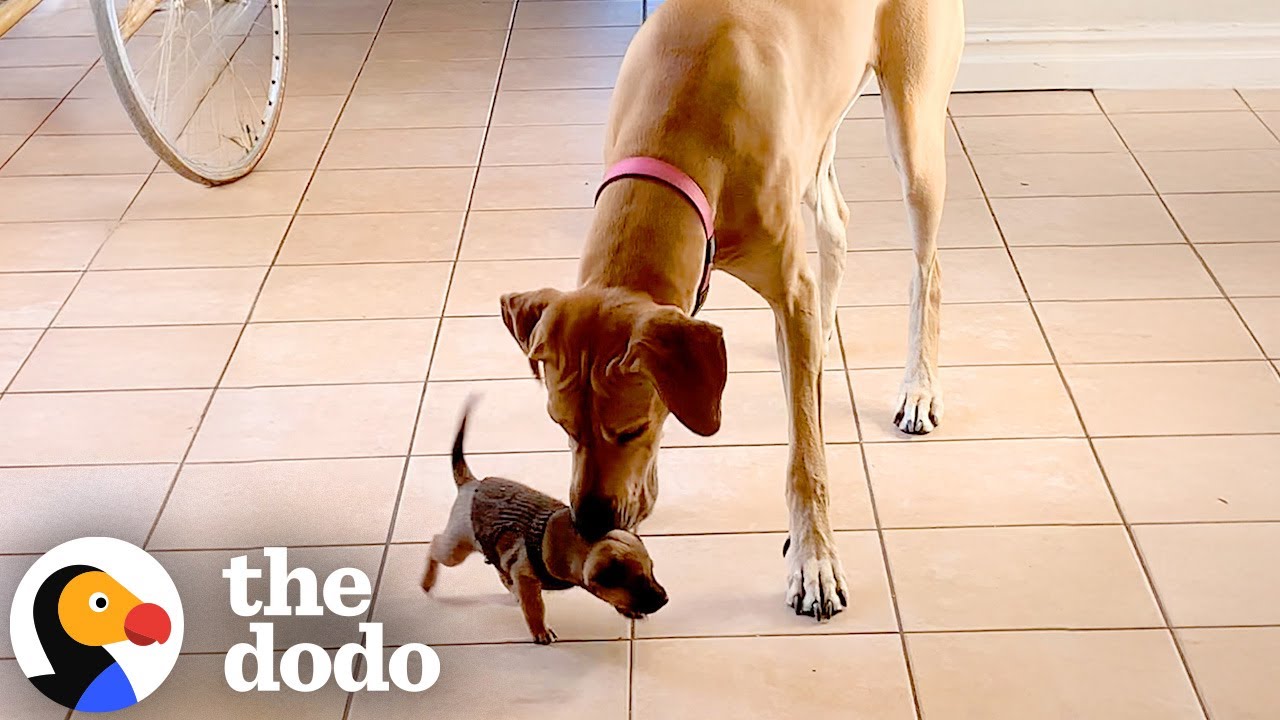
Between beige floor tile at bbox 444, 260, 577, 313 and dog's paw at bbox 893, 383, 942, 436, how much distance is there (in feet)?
2.50

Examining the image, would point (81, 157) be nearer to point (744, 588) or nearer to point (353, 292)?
point (353, 292)

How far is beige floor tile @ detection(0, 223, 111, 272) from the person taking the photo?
116 inches

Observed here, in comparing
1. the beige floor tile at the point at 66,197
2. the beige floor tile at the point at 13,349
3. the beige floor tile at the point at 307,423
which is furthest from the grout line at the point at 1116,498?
the beige floor tile at the point at 66,197

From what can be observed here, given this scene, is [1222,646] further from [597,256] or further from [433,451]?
[433,451]

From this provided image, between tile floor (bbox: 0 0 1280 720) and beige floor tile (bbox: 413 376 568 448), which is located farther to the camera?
beige floor tile (bbox: 413 376 568 448)

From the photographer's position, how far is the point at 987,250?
2857 mm

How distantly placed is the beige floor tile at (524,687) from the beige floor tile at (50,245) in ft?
5.23

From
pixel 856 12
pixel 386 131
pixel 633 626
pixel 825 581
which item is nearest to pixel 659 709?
pixel 633 626

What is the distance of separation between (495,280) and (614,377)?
1.37 meters

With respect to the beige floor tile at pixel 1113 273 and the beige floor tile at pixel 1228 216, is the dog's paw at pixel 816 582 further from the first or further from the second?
the beige floor tile at pixel 1228 216

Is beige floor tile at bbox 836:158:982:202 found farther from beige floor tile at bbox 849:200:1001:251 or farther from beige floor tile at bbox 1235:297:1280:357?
beige floor tile at bbox 1235:297:1280:357

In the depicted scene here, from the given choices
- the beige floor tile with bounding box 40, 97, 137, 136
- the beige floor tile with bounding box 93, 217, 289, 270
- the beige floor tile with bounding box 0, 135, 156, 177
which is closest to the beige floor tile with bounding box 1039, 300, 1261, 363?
the beige floor tile with bounding box 93, 217, 289, 270

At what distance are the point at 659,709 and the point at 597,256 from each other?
1.89 ft

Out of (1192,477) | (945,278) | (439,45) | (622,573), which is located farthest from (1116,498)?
(439,45)
